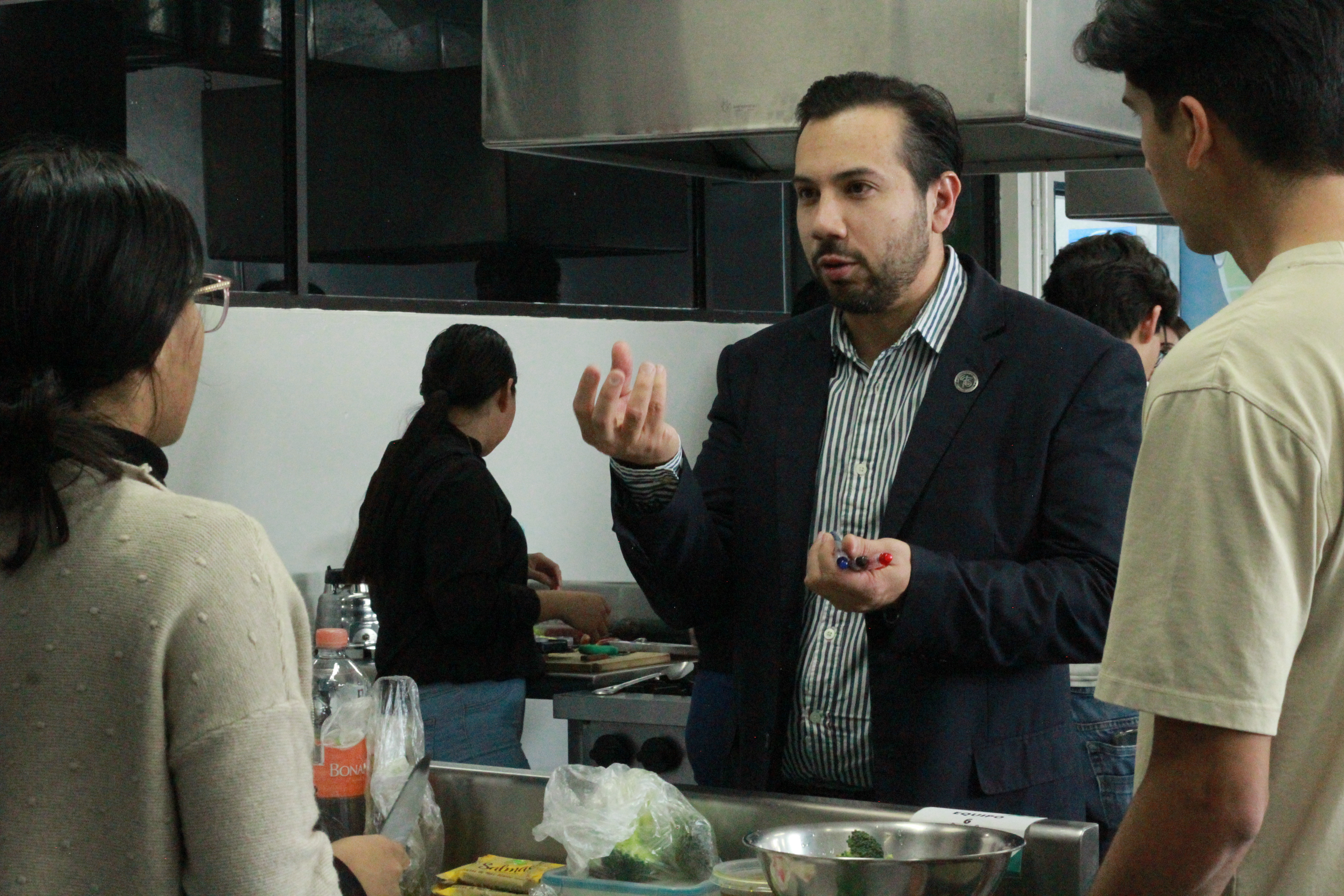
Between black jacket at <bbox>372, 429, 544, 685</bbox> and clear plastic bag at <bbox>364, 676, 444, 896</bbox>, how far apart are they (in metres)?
1.20

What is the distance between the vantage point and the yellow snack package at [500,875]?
4.83 feet

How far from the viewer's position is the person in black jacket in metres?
2.95

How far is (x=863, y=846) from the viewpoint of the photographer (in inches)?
51.4

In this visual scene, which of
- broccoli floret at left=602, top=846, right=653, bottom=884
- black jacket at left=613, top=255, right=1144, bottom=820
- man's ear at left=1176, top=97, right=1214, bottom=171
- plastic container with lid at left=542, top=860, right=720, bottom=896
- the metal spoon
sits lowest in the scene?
the metal spoon

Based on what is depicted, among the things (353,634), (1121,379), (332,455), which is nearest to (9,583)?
(1121,379)

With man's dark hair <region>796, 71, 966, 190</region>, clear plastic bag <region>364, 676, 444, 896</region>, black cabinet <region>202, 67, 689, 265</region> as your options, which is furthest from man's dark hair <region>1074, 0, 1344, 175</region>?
black cabinet <region>202, 67, 689, 265</region>

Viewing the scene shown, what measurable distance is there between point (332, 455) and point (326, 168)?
0.78 metres

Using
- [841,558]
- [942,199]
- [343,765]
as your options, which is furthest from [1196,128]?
[343,765]

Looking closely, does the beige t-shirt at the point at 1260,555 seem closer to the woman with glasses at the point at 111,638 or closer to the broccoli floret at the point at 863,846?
the broccoli floret at the point at 863,846

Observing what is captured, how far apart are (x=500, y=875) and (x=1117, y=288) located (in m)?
1.95

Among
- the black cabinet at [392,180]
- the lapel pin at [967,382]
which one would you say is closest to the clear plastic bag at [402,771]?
the lapel pin at [967,382]

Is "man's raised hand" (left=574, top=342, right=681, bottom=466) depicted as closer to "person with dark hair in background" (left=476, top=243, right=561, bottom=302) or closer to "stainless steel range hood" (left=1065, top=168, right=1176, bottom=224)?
"stainless steel range hood" (left=1065, top=168, right=1176, bottom=224)

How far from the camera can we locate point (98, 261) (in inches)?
41.1

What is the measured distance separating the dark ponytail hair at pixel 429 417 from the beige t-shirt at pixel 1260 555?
7.07 feet
